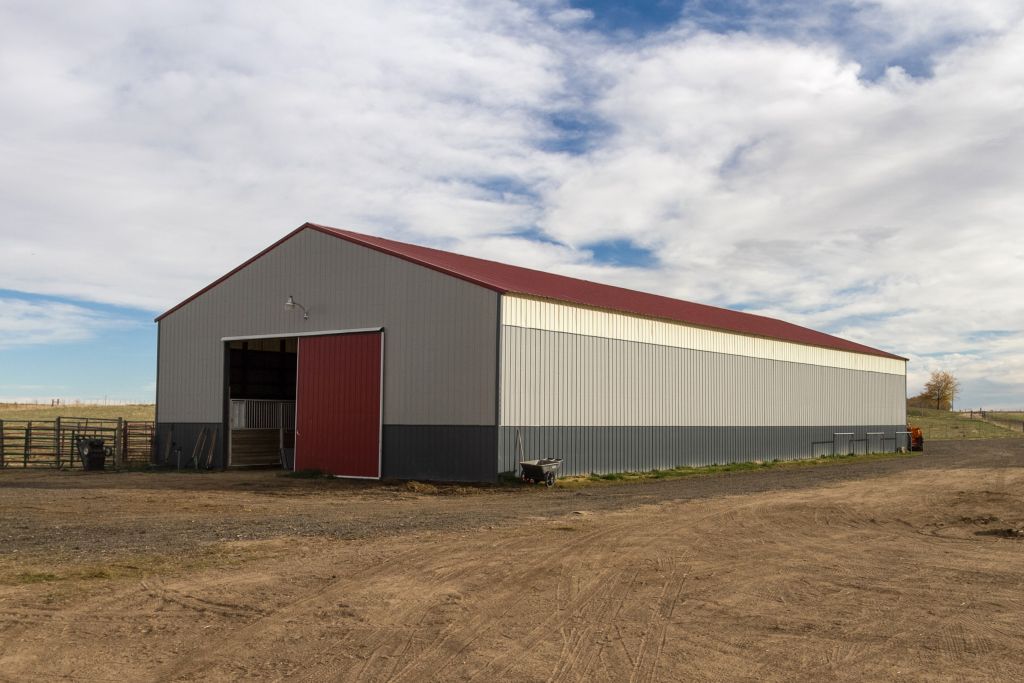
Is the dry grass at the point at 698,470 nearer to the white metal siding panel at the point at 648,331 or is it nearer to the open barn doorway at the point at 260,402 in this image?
the white metal siding panel at the point at 648,331

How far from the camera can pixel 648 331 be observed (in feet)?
89.1

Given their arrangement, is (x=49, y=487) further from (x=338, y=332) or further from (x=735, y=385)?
(x=735, y=385)

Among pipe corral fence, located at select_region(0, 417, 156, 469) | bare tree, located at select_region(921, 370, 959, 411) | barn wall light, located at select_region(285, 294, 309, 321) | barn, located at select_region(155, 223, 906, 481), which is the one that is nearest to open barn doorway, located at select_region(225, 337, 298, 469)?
barn, located at select_region(155, 223, 906, 481)

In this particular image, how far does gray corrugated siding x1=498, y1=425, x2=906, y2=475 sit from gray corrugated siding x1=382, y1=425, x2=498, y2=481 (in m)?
0.48

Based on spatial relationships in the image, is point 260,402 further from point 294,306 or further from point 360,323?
point 360,323

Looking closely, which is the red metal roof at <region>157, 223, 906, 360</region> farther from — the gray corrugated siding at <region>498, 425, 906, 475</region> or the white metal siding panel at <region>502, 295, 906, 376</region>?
the gray corrugated siding at <region>498, 425, 906, 475</region>

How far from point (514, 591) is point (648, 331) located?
18.8 m

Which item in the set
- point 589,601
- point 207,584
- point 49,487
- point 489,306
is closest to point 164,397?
point 49,487

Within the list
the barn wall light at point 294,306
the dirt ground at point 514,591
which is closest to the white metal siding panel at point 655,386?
the dirt ground at point 514,591

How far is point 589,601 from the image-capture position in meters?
8.65

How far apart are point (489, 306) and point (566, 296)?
3738 mm

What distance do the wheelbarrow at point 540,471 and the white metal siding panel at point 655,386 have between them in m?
A: 1.17

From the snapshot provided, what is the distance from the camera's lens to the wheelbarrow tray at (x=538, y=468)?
21441 millimetres

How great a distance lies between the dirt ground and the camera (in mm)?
6625
